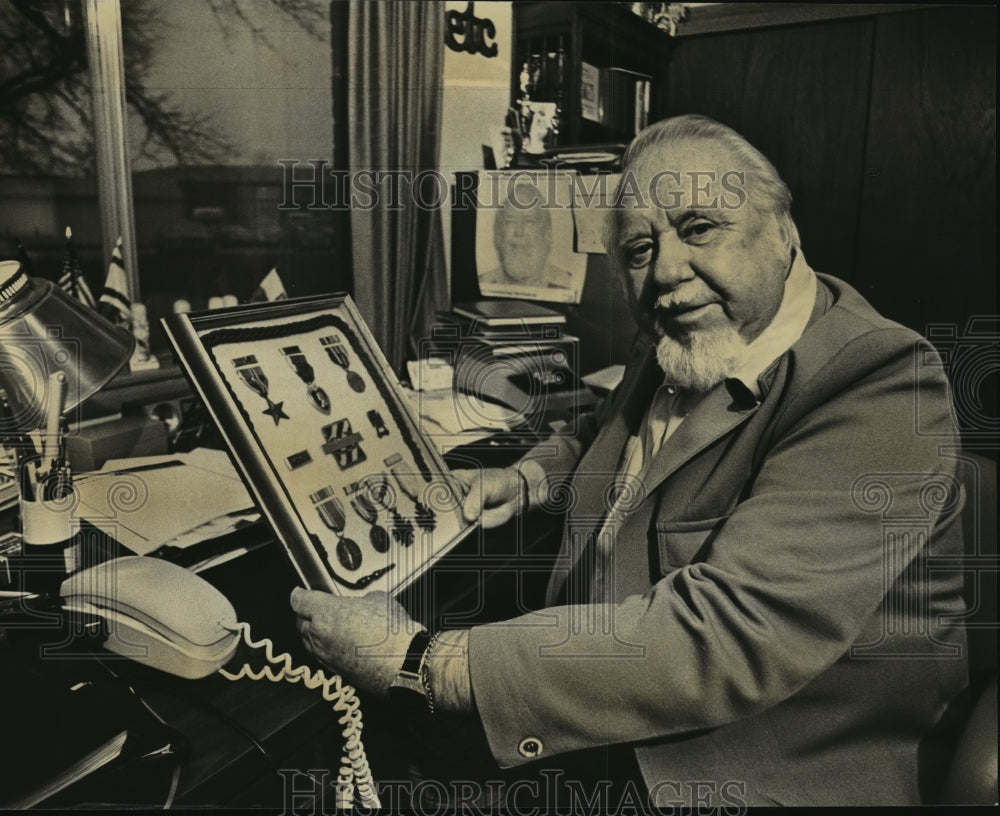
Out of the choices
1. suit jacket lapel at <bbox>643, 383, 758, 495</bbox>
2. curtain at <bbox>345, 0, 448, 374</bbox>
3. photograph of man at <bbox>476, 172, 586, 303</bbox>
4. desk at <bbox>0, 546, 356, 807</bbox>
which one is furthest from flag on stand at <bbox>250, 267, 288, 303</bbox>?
suit jacket lapel at <bbox>643, 383, 758, 495</bbox>

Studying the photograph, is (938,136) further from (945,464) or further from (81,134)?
(81,134)

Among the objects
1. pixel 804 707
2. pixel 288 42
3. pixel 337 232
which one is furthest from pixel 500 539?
pixel 288 42

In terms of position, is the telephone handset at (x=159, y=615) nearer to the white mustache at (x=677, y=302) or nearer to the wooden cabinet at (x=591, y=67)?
the white mustache at (x=677, y=302)

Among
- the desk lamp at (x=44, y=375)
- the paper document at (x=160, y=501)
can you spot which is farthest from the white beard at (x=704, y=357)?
the desk lamp at (x=44, y=375)

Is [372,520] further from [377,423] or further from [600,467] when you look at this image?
[600,467]

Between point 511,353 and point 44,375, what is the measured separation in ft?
2.38

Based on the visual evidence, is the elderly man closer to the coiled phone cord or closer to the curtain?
the coiled phone cord

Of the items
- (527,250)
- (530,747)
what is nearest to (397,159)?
(527,250)

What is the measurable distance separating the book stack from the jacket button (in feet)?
2.11

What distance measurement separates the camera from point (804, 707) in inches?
29.8

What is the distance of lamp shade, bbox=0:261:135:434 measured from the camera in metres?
0.78

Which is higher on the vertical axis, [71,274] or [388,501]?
[71,274]

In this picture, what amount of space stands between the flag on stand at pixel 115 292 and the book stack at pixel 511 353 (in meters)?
0.50

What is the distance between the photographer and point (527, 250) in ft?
4.46
